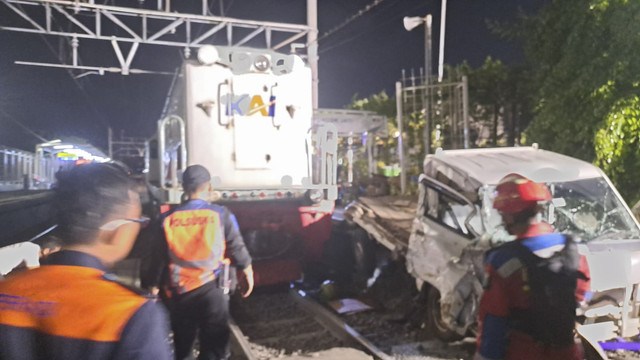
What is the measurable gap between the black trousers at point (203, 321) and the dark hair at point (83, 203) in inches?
85.7

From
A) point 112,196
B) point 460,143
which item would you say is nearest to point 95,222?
point 112,196

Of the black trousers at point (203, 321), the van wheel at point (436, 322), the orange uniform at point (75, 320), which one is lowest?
the van wheel at point (436, 322)

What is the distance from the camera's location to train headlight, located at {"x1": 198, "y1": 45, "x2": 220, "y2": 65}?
6.73 m

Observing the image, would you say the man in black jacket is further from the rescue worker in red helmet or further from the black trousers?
the rescue worker in red helmet

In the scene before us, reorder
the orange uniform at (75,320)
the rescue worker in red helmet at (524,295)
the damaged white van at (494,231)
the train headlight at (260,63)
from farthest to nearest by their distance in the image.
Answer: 1. the train headlight at (260,63)
2. the damaged white van at (494,231)
3. the rescue worker in red helmet at (524,295)
4. the orange uniform at (75,320)

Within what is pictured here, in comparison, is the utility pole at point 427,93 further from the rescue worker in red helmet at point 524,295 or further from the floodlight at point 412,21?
the rescue worker in red helmet at point 524,295

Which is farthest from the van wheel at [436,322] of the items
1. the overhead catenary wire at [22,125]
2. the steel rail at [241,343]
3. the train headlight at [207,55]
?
the overhead catenary wire at [22,125]

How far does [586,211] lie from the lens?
476 cm

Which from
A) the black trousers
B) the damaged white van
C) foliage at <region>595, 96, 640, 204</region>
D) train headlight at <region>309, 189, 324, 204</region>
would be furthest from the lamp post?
the black trousers

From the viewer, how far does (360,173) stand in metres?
18.7

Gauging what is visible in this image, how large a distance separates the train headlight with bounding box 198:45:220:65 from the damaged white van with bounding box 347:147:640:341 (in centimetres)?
354

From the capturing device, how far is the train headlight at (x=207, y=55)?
6734 millimetres

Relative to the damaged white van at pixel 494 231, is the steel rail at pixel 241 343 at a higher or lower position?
lower

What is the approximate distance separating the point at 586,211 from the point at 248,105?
15.8 ft
